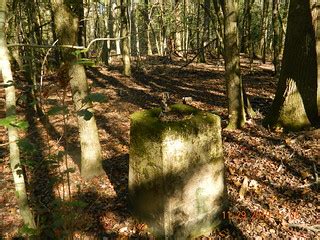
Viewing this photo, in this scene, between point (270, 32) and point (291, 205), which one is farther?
point (270, 32)

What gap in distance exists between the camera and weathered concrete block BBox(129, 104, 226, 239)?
4141 mm

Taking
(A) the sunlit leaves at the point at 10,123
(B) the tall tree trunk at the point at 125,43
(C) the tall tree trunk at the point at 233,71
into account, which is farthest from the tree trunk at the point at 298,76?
(B) the tall tree trunk at the point at 125,43

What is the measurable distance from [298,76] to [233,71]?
1.53 meters

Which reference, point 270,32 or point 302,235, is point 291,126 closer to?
point 302,235

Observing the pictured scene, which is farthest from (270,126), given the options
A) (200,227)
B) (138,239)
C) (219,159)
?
(138,239)

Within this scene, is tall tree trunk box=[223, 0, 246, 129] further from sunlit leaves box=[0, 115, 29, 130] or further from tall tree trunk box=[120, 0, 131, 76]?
tall tree trunk box=[120, 0, 131, 76]

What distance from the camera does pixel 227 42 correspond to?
7.57m

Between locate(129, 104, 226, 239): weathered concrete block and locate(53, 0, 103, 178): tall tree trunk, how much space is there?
1349 millimetres

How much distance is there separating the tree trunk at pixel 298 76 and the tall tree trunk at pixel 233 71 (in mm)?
927

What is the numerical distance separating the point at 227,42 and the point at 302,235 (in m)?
4.87

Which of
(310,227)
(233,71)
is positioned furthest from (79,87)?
(310,227)

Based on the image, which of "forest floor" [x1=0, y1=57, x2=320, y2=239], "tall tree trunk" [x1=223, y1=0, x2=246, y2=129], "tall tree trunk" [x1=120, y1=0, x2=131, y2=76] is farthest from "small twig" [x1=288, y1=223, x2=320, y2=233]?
"tall tree trunk" [x1=120, y1=0, x2=131, y2=76]

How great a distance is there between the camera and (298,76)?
707 cm

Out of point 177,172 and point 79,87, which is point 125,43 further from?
point 177,172
